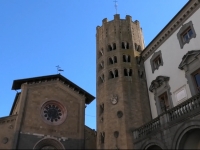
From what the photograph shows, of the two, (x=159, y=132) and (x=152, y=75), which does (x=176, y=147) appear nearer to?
(x=159, y=132)

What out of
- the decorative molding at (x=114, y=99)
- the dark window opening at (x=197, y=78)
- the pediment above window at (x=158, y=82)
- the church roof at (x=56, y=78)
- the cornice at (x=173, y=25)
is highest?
the cornice at (x=173, y=25)

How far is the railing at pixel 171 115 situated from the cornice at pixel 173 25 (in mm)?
7792

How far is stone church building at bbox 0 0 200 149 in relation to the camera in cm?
1773

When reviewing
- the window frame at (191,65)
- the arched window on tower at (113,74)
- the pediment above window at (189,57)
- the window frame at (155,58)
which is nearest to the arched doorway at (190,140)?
the window frame at (191,65)

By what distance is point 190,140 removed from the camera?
16.0 meters

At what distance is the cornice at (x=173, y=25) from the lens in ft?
64.9

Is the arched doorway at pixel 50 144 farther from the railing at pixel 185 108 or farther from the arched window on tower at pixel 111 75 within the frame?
the railing at pixel 185 108

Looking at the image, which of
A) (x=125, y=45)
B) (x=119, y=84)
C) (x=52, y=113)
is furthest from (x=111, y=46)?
(x=52, y=113)

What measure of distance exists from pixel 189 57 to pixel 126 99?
7132 mm

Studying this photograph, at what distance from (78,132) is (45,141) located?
3.27 metres

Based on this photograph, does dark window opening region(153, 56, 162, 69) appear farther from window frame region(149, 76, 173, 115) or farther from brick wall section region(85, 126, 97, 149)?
brick wall section region(85, 126, 97, 149)

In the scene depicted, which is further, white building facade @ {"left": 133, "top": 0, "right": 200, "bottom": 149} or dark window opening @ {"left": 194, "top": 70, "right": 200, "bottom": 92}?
dark window opening @ {"left": 194, "top": 70, "right": 200, "bottom": 92}

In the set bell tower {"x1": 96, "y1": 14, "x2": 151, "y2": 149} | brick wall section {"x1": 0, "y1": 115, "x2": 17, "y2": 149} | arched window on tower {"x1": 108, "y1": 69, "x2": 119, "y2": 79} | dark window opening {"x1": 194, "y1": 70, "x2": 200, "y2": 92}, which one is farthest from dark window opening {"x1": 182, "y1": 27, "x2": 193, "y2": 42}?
→ brick wall section {"x1": 0, "y1": 115, "x2": 17, "y2": 149}

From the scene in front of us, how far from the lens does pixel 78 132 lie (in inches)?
962
